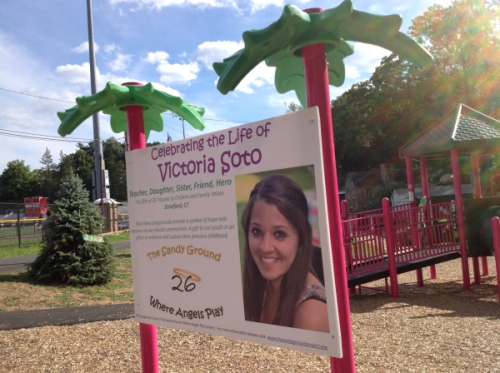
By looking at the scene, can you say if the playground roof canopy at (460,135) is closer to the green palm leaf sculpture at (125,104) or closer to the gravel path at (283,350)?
the gravel path at (283,350)

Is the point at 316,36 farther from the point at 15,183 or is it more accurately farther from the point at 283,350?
the point at 15,183

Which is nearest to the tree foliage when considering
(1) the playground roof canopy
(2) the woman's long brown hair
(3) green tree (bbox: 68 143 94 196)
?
(1) the playground roof canopy

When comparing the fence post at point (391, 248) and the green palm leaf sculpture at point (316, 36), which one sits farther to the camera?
the fence post at point (391, 248)

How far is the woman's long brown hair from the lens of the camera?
2072mm

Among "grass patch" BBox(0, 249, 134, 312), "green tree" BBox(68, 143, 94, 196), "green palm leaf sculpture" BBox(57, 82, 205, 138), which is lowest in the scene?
"grass patch" BBox(0, 249, 134, 312)

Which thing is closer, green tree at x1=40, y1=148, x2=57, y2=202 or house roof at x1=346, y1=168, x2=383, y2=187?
house roof at x1=346, y1=168, x2=383, y2=187

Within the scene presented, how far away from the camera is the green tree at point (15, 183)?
3189 inches

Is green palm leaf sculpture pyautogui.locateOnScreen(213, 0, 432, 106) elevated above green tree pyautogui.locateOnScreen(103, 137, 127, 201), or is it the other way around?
green tree pyautogui.locateOnScreen(103, 137, 127, 201)

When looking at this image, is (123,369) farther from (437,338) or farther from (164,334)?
(437,338)

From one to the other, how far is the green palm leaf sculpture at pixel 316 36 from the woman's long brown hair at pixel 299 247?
0.60 m

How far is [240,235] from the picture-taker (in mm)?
2322

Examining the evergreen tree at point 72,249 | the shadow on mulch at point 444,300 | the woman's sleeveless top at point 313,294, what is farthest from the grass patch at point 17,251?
the woman's sleeveless top at point 313,294

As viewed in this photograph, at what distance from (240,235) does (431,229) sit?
640 cm

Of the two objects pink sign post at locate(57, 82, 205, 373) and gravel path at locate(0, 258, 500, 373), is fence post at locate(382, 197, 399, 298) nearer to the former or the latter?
gravel path at locate(0, 258, 500, 373)
